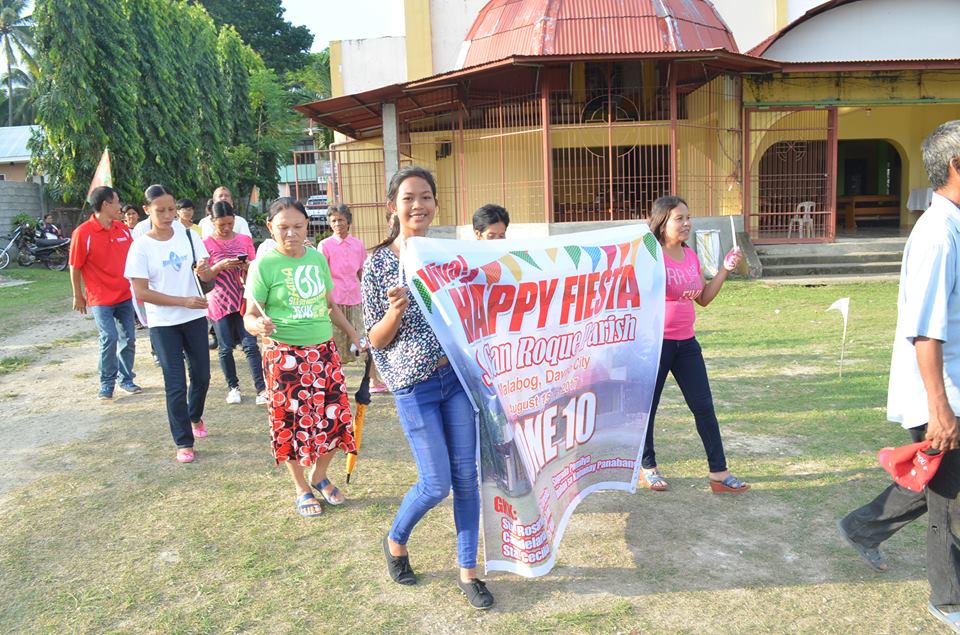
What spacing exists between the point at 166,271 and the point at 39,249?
1786cm

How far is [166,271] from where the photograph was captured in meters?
4.98

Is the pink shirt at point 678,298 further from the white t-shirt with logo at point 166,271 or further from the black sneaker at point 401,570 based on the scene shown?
the white t-shirt with logo at point 166,271

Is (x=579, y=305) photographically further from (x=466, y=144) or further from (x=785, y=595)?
(x=466, y=144)

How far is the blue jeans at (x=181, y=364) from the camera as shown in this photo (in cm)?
495

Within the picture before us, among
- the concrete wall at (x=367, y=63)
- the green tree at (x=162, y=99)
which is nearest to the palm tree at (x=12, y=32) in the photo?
the green tree at (x=162, y=99)

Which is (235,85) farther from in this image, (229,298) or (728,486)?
(728,486)

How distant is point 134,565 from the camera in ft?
11.9

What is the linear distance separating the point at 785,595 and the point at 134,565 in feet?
9.93

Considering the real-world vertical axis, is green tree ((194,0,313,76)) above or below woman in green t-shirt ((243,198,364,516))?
above

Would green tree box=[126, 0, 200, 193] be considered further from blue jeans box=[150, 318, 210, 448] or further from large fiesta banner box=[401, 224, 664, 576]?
large fiesta banner box=[401, 224, 664, 576]

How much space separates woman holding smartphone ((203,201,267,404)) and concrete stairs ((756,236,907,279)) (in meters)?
10.5

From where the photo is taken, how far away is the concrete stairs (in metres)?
13.9

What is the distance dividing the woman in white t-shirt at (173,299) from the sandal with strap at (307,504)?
133cm

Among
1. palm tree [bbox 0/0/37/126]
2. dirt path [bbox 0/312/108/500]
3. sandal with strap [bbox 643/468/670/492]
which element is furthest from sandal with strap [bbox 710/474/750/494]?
palm tree [bbox 0/0/37/126]
